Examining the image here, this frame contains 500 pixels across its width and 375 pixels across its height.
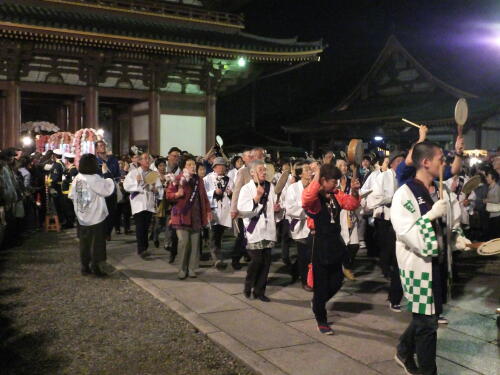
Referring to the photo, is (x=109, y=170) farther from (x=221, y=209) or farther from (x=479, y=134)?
(x=479, y=134)

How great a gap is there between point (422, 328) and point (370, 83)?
24.2 metres

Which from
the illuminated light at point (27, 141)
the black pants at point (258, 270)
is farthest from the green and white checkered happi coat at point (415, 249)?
the illuminated light at point (27, 141)

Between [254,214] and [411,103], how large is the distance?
732 inches

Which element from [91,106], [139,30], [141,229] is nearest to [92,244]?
[141,229]

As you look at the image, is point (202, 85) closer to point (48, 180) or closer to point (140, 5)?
point (140, 5)

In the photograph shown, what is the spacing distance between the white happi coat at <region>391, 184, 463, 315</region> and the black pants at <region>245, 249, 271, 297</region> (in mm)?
2600

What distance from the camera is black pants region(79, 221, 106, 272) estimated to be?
25.0 feet

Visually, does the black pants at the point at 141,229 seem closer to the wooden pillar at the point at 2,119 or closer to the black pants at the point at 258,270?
the black pants at the point at 258,270

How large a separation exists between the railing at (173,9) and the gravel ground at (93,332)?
12005 mm

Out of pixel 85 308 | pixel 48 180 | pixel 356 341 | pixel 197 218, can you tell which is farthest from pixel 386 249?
pixel 48 180

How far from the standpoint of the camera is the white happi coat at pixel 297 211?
22.4 feet

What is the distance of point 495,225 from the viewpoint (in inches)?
384

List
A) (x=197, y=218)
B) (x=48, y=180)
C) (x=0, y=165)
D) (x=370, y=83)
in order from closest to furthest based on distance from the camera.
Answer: (x=197, y=218) → (x=0, y=165) → (x=48, y=180) → (x=370, y=83)

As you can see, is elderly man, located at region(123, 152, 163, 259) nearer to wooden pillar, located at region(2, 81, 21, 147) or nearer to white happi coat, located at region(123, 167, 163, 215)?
white happi coat, located at region(123, 167, 163, 215)
